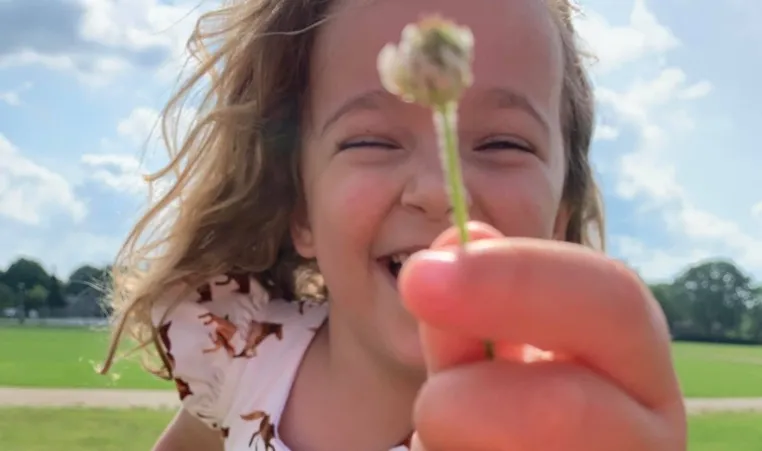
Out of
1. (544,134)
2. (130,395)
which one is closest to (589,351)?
(544,134)

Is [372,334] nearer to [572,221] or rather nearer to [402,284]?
[572,221]

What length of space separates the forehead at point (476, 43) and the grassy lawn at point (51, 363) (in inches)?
111

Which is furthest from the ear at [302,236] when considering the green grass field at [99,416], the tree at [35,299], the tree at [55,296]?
the tree at [35,299]

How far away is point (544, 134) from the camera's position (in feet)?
3.01

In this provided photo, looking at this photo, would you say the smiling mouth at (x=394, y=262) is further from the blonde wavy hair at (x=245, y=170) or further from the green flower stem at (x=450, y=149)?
the green flower stem at (x=450, y=149)

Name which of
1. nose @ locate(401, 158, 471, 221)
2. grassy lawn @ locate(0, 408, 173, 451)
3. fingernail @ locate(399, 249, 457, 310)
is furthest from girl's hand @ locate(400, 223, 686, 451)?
grassy lawn @ locate(0, 408, 173, 451)

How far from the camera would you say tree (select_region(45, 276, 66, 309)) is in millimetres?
14442

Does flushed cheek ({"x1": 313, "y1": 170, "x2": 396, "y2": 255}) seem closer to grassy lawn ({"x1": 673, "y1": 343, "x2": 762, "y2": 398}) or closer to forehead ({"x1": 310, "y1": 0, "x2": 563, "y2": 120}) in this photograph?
forehead ({"x1": 310, "y1": 0, "x2": 563, "y2": 120})

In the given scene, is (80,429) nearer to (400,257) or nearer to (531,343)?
(400,257)

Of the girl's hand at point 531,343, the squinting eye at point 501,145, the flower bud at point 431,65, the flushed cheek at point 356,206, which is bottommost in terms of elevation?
the girl's hand at point 531,343

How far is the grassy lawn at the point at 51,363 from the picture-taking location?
7035mm

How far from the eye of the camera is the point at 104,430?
4.55m

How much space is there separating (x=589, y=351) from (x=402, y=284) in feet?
0.30

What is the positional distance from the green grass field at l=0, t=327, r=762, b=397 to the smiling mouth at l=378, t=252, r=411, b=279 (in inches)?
123
